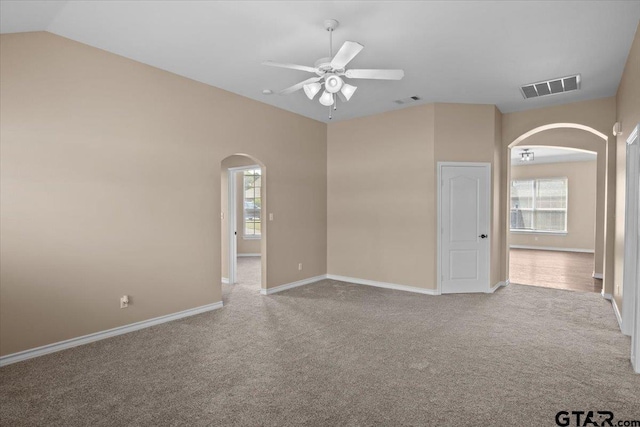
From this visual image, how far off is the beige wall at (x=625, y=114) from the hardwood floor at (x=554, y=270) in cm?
184

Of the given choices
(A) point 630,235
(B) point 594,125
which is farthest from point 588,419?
(B) point 594,125

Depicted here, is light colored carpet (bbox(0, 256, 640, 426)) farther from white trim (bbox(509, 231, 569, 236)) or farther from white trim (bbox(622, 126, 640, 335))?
white trim (bbox(509, 231, 569, 236))

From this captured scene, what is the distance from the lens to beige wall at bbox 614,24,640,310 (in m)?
3.30

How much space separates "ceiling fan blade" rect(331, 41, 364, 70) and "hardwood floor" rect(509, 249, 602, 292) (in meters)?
5.46

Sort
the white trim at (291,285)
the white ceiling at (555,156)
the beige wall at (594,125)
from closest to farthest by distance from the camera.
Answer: the beige wall at (594,125) < the white trim at (291,285) < the white ceiling at (555,156)

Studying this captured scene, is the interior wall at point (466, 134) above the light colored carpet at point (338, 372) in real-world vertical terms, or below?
above

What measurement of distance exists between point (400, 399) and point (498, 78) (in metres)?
3.95

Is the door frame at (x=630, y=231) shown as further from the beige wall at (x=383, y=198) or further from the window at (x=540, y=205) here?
the window at (x=540, y=205)

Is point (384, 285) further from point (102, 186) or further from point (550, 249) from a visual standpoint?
point (550, 249)

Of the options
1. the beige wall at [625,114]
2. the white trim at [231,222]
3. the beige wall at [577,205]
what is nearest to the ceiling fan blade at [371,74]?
the beige wall at [625,114]

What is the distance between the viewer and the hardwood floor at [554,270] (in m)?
6.24

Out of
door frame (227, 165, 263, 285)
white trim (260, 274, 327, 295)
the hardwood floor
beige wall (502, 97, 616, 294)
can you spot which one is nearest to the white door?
beige wall (502, 97, 616, 294)

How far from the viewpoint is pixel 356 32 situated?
322cm

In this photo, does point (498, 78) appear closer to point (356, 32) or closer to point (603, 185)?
point (356, 32)
